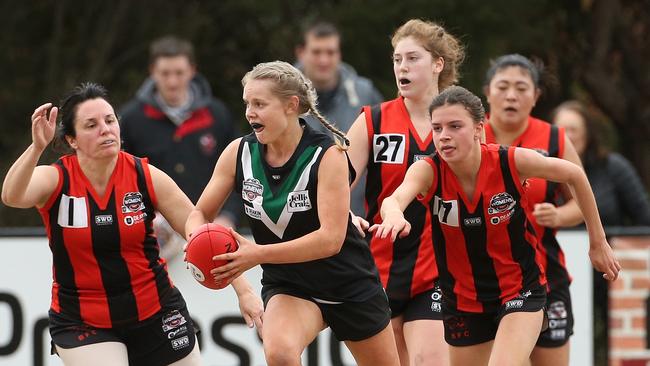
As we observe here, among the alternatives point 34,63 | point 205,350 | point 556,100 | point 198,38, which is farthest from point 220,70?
point 205,350

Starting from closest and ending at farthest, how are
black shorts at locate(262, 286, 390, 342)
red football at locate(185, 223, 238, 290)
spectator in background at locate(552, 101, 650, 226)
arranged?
red football at locate(185, 223, 238, 290)
black shorts at locate(262, 286, 390, 342)
spectator in background at locate(552, 101, 650, 226)

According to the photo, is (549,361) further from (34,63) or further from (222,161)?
(34,63)

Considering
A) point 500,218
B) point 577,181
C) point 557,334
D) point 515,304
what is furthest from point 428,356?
point 577,181

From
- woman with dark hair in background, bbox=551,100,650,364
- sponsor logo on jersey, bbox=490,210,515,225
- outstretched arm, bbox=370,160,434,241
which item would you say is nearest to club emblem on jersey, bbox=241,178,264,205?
outstretched arm, bbox=370,160,434,241

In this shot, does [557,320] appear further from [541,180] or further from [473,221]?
[473,221]

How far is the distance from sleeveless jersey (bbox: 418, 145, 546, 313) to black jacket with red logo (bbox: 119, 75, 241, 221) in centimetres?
295

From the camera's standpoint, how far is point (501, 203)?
6148 mm

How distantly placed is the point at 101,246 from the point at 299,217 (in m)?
1.01

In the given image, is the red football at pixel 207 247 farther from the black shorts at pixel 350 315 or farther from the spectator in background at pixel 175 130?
the spectator in background at pixel 175 130

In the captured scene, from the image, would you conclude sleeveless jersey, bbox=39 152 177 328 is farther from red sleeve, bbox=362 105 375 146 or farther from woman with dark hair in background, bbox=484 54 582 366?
woman with dark hair in background, bbox=484 54 582 366

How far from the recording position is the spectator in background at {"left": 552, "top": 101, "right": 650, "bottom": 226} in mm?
8797

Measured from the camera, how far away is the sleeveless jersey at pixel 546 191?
23.6 ft

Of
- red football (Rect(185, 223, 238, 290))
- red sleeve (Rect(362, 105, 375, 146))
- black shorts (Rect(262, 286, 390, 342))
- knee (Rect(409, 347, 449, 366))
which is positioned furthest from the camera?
red sleeve (Rect(362, 105, 375, 146))

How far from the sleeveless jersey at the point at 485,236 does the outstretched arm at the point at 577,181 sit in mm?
69
